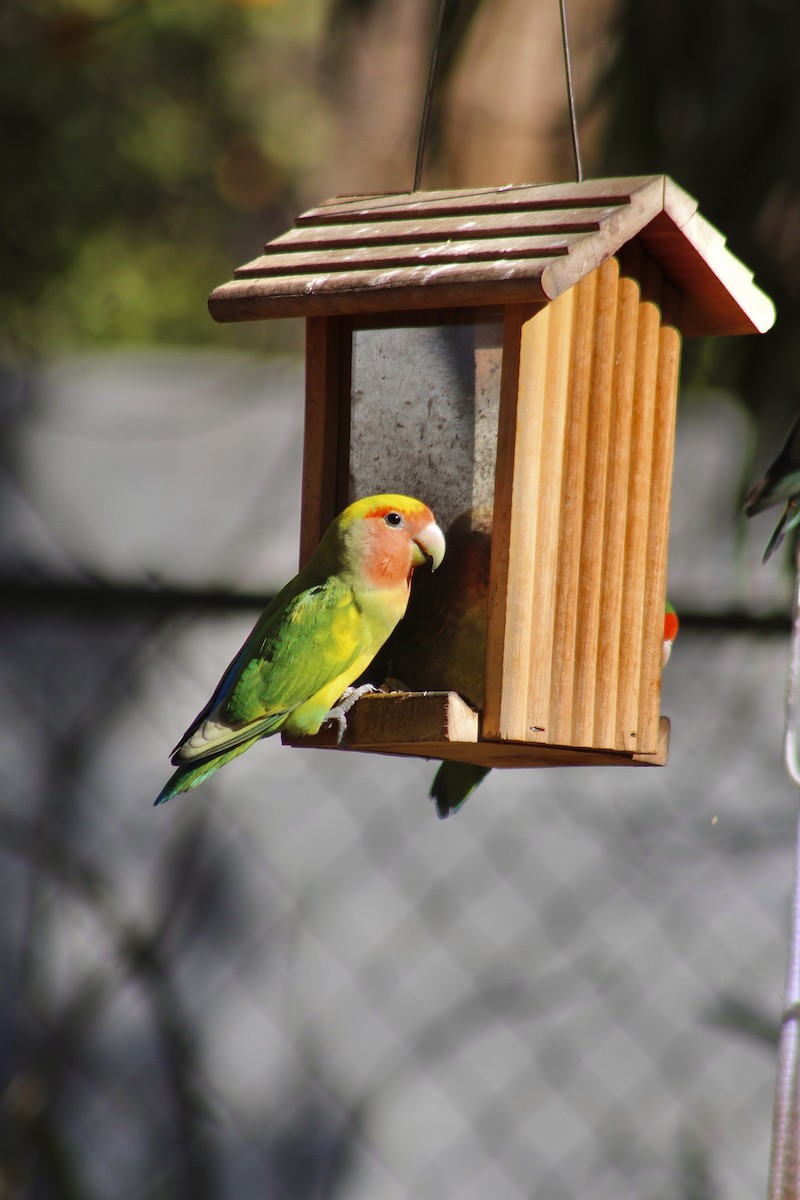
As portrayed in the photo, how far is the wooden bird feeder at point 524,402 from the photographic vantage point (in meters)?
1.64

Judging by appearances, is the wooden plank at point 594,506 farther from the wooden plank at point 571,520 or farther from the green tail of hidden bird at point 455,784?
the green tail of hidden bird at point 455,784

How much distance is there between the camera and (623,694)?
6.06 feet

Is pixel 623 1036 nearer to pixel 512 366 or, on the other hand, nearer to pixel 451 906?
pixel 451 906

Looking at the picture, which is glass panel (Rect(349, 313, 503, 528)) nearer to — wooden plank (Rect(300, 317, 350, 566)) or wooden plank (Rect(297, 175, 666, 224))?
wooden plank (Rect(300, 317, 350, 566))

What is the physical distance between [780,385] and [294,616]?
4.97 ft

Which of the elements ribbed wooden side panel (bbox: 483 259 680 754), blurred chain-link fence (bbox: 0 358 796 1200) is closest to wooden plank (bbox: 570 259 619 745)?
ribbed wooden side panel (bbox: 483 259 680 754)

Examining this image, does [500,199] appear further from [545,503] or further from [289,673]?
[289,673]

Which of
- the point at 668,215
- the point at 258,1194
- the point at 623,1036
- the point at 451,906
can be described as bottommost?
the point at 258,1194

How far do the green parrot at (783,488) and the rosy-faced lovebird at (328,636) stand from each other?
1.52 feet

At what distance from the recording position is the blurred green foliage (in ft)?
16.1

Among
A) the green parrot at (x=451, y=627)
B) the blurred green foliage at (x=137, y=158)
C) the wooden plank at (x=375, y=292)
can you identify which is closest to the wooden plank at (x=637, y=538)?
the green parrot at (x=451, y=627)

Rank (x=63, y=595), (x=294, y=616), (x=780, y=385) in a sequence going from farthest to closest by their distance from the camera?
(x=63, y=595) → (x=780, y=385) → (x=294, y=616)

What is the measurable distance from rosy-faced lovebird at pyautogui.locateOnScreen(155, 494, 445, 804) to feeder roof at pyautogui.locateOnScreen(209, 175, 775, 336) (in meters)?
0.27

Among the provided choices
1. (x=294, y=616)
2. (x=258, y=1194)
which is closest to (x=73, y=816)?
(x=258, y=1194)
